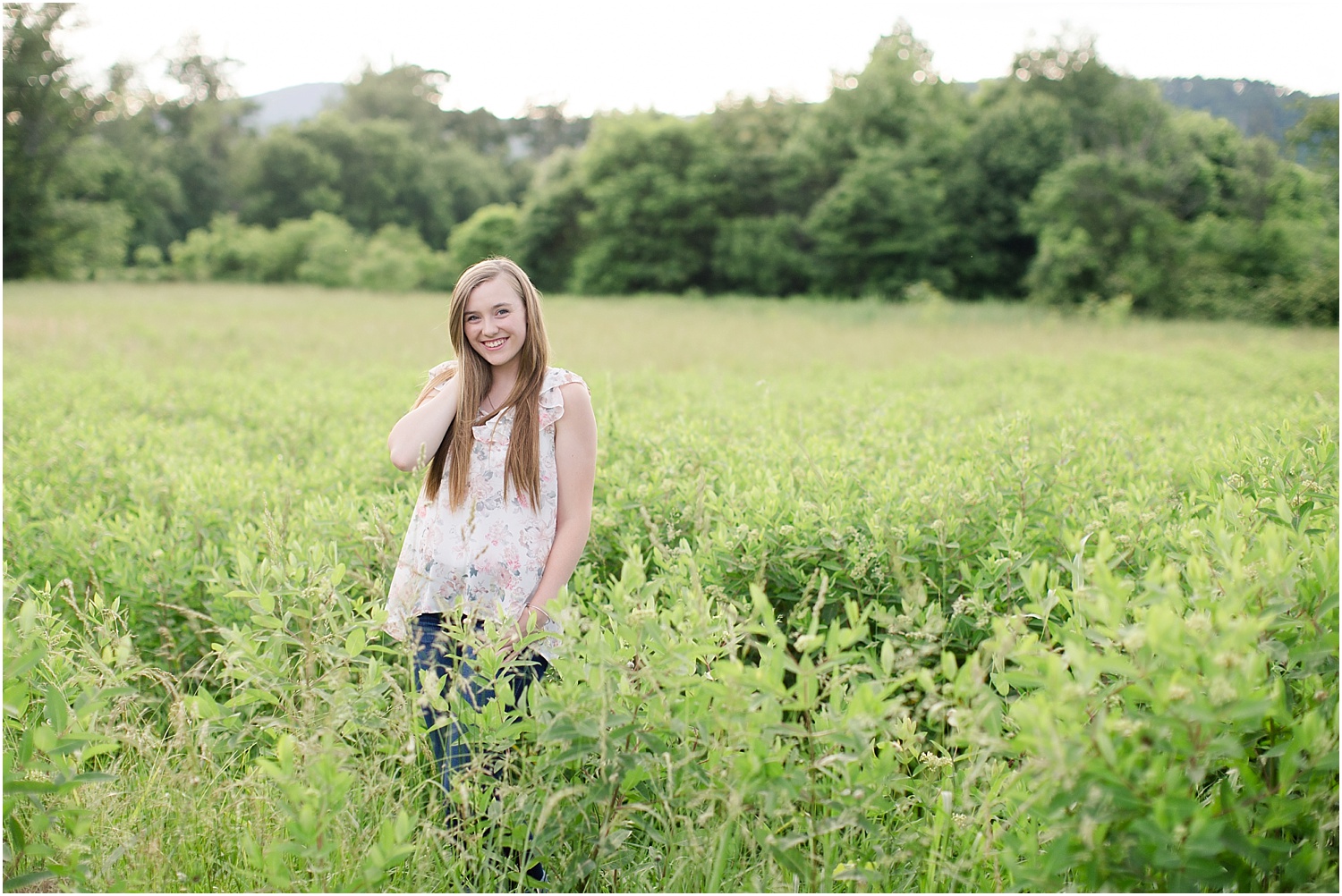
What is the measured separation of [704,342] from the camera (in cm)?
2005

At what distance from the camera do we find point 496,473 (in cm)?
302

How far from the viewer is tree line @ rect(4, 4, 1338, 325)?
33031 millimetres

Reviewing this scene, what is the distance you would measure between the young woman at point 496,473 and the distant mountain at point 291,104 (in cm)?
6613

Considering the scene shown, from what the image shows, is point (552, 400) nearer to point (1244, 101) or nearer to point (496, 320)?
point (496, 320)

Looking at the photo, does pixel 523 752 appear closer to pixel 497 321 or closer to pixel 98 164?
pixel 497 321

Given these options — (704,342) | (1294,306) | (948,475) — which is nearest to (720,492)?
(948,475)

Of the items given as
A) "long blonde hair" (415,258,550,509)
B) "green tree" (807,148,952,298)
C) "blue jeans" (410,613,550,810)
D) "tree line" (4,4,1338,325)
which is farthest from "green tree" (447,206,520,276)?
"blue jeans" (410,613,550,810)

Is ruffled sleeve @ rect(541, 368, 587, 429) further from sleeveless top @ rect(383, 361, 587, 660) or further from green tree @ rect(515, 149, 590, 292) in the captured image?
green tree @ rect(515, 149, 590, 292)

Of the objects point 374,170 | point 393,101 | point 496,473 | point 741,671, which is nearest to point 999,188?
point 374,170

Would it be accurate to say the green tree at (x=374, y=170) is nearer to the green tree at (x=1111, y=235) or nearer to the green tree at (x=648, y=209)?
the green tree at (x=648, y=209)

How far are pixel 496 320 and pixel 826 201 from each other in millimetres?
40429

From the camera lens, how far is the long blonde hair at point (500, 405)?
2986 millimetres

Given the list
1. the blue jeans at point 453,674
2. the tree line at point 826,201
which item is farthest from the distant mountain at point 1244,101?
the blue jeans at point 453,674

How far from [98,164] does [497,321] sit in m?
49.3
